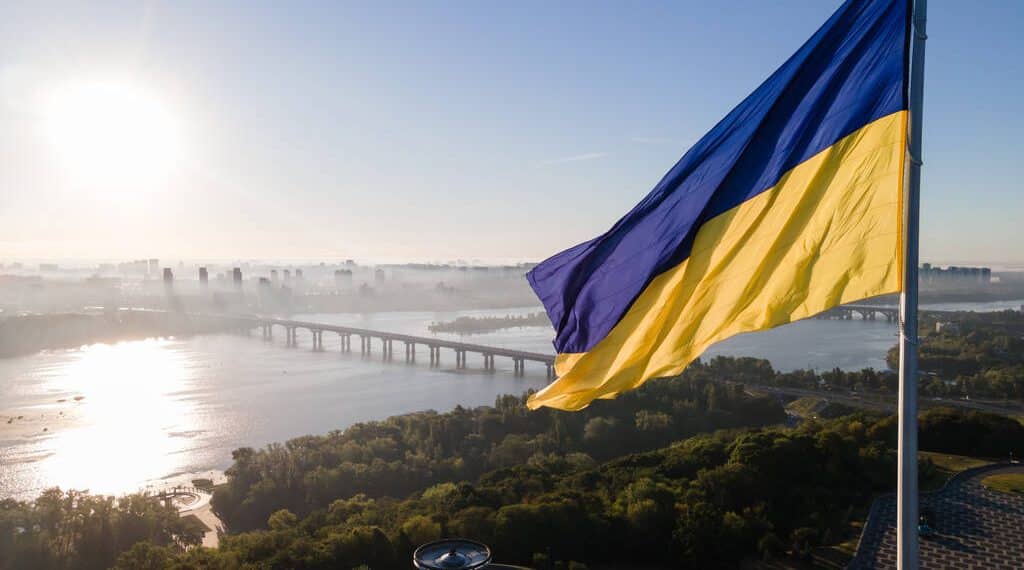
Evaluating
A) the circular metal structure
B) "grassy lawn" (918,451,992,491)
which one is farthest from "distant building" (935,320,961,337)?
the circular metal structure

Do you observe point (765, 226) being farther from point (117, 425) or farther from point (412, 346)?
point (412, 346)

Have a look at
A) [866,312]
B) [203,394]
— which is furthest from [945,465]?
[866,312]

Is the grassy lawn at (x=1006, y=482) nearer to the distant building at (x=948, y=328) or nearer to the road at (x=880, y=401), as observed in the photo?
the road at (x=880, y=401)

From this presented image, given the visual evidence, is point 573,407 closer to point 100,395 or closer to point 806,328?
point 100,395

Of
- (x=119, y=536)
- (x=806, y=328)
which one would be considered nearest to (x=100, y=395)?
(x=119, y=536)

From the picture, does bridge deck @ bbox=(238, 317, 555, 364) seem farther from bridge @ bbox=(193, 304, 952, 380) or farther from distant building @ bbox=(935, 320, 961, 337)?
distant building @ bbox=(935, 320, 961, 337)

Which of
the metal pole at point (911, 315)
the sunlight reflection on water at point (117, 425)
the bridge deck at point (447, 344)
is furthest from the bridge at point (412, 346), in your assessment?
the metal pole at point (911, 315)
